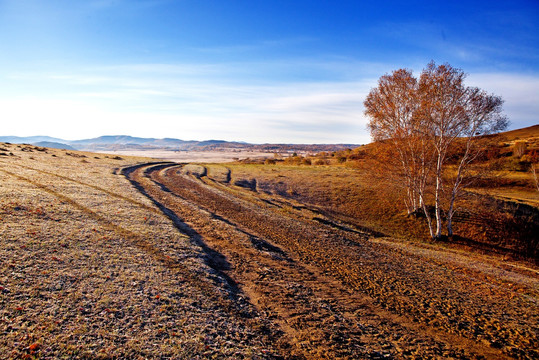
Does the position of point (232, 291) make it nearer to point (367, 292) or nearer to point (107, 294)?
point (107, 294)

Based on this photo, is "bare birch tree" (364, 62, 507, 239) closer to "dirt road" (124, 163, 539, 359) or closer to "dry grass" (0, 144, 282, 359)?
"dirt road" (124, 163, 539, 359)

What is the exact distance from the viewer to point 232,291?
11.1 meters

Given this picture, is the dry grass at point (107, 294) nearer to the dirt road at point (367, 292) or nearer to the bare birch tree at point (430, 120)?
the dirt road at point (367, 292)

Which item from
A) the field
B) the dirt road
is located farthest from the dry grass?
the dirt road

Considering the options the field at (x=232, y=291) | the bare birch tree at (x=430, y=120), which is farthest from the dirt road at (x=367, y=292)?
the bare birch tree at (x=430, y=120)

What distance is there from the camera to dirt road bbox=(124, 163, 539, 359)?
8.64m

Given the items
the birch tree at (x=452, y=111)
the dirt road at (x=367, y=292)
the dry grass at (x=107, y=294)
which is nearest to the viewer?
the dry grass at (x=107, y=294)

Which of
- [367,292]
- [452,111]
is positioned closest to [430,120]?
[452,111]

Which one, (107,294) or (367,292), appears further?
(367,292)

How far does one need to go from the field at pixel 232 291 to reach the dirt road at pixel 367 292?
0.07 meters

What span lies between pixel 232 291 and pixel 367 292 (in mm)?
5964

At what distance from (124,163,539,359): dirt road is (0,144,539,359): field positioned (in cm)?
7

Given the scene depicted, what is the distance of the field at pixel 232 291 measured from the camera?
25.3ft

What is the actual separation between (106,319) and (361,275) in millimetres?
11374
